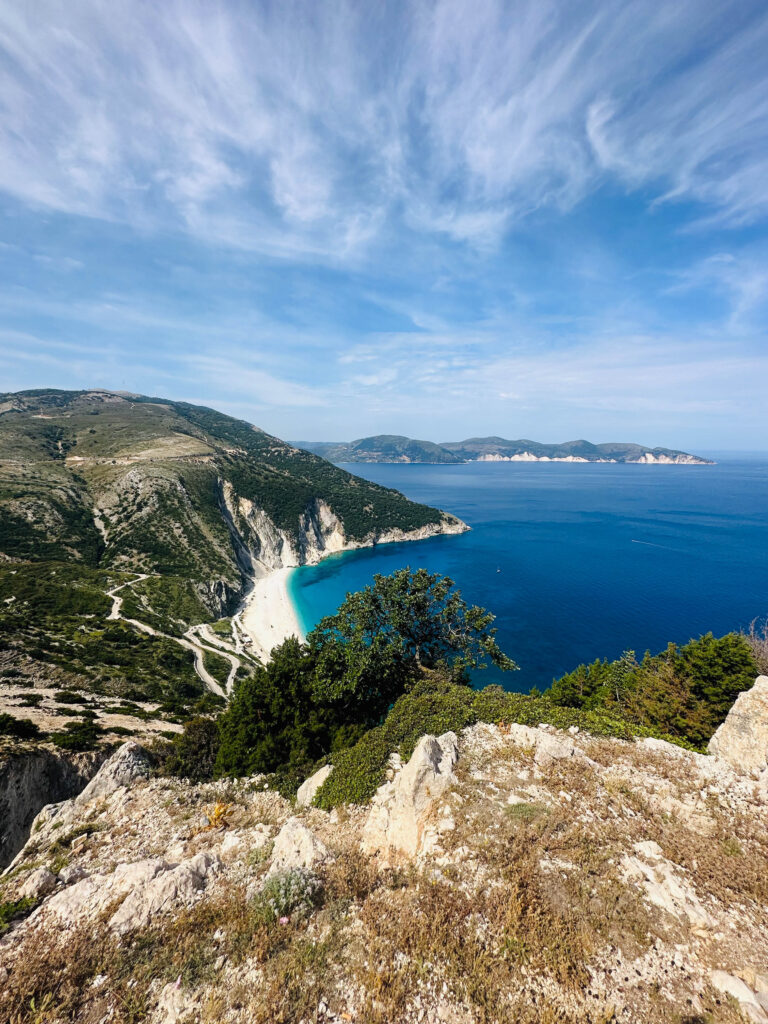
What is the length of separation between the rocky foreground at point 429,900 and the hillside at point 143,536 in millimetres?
31132

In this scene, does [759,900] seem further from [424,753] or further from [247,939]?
[247,939]

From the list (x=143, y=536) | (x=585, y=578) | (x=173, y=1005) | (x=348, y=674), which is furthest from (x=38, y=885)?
(x=585, y=578)

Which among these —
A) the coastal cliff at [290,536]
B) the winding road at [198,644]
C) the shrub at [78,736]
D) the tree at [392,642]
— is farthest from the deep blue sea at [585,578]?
the shrub at [78,736]

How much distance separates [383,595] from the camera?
3381cm

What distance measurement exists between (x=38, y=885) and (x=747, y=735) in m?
26.3

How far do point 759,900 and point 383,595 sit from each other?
26.1 meters

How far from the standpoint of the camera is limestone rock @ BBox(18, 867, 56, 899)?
11062 millimetres

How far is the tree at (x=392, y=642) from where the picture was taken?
25.1 m

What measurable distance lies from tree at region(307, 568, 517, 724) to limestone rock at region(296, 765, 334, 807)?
700 cm

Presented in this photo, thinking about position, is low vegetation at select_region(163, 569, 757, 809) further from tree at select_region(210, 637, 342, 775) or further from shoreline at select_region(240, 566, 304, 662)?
shoreline at select_region(240, 566, 304, 662)

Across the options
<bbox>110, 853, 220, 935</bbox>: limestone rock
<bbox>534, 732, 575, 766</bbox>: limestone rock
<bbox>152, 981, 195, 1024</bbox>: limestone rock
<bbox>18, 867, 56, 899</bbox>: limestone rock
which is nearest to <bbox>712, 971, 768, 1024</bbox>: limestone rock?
<bbox>534, 732, 575, 766</bbox>: limestone rock

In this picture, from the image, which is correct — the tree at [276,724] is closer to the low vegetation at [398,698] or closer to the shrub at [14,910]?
the low vegetation at [398,698]

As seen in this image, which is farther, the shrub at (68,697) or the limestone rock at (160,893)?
the shrub at (68,697)

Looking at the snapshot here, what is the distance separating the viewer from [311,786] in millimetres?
16047
